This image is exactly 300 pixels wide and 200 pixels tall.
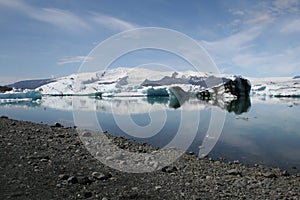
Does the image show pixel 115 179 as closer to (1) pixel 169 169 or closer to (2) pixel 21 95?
(1) pixel 169 169

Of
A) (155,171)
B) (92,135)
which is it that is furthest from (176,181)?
(92,135)

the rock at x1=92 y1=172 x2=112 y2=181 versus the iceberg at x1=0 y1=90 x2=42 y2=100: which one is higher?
the iceberg at x1=0 y1=90 x2=42 y2=100

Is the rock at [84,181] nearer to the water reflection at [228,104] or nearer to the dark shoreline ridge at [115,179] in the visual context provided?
the dark shoreline ridge at [115,179]

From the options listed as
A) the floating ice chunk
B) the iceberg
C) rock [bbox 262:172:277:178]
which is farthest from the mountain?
rock [bbox 262:172:277:178]

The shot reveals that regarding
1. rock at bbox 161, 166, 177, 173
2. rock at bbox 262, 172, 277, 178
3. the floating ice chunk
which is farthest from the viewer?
the floating ice chunk

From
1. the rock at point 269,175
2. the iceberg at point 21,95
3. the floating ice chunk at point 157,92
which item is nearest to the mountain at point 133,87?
the floating ice chunk at point 157,92

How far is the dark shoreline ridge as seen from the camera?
14.6 feet

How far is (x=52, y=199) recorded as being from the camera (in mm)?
4078

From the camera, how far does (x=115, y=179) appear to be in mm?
5195

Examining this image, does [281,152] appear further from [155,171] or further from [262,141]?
[155,171]

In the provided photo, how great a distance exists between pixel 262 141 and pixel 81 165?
7.80 metres

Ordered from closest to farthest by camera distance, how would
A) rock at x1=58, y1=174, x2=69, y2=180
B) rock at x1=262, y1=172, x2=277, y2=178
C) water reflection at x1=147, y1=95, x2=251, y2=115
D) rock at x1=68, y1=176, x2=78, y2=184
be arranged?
rock at x1=68, y1=176, x2=78, y2=184 < rock at x1=58, y1=174, x2=69, y2=180 < rock at x1=262, y1=172, x2=277, y2=178 < water reflection at x1=147, y1=95, x2=251, y2=115

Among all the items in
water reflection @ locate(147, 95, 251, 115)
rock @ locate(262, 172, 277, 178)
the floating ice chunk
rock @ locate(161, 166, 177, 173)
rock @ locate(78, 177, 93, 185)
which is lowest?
water reflection @ locate(147, 95, 251, 115)

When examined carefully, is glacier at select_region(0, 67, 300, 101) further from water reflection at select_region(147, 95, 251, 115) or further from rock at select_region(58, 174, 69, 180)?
rock at select_region(58, 174, 69, 180)
